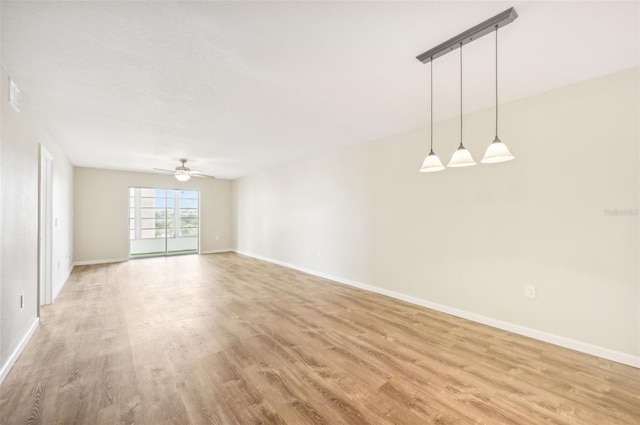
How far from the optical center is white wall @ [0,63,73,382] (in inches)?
88.3

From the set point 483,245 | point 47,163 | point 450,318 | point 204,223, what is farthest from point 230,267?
Result: point 483,245

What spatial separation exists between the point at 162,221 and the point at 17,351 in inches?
271

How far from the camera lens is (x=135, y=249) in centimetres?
862

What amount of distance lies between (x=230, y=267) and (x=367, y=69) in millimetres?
5710

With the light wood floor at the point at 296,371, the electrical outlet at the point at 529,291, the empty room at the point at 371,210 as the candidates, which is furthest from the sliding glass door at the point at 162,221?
the electrical outlet at the point at 529,291

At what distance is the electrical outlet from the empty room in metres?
0.05

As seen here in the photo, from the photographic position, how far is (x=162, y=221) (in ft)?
29.1

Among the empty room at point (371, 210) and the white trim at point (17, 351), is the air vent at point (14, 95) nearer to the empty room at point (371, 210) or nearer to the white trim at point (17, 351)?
the empty room at point (371, 210)

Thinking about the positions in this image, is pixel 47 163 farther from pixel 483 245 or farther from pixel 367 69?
pixel 483 245

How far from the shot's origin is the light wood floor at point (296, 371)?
1.80 meters

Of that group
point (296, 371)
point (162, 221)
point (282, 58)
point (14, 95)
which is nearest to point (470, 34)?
point (282, 58)

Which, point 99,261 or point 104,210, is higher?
point 104,210

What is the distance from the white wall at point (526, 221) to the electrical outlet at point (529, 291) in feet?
0.18

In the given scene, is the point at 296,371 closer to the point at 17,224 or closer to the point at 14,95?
the point at 17,224
